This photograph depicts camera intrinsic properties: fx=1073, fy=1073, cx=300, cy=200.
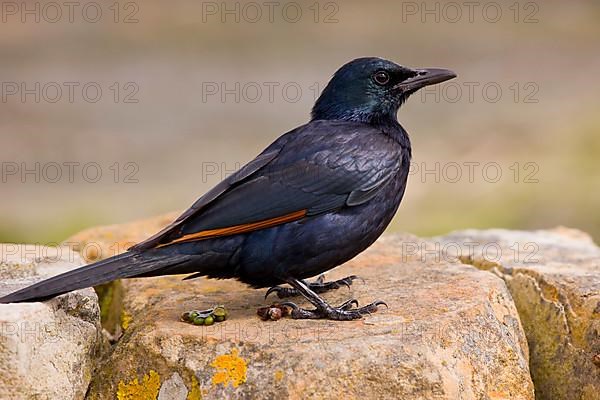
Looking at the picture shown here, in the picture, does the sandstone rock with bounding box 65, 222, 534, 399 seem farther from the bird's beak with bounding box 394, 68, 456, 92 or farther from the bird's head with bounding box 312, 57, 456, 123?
the bird's beak with bounding box 394, 68, 456, 92

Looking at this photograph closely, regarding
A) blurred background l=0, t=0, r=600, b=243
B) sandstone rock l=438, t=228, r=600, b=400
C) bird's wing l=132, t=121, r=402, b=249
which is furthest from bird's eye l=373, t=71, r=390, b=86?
blurred background l=0, t=0, r=600, b=243

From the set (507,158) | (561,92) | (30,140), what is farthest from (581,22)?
(30,140)

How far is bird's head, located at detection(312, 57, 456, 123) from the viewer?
5773mm

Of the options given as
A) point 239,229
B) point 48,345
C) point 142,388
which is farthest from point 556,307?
point 48,345

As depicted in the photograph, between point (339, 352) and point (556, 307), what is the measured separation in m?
1.46

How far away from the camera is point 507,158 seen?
503 inches

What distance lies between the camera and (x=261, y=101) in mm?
16469

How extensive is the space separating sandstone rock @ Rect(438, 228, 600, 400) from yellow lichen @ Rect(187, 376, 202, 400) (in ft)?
6.06

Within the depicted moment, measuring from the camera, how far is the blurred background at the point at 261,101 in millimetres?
11875

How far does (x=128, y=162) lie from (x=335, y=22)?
6.63 m

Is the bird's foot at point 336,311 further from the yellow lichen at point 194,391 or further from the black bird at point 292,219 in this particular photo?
the yellow lichen at point 194,391

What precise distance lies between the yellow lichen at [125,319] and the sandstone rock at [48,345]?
35 cm

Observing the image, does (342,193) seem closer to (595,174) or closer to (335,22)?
(595,174)

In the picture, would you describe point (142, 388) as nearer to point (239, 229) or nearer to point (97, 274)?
point (97, 274)
